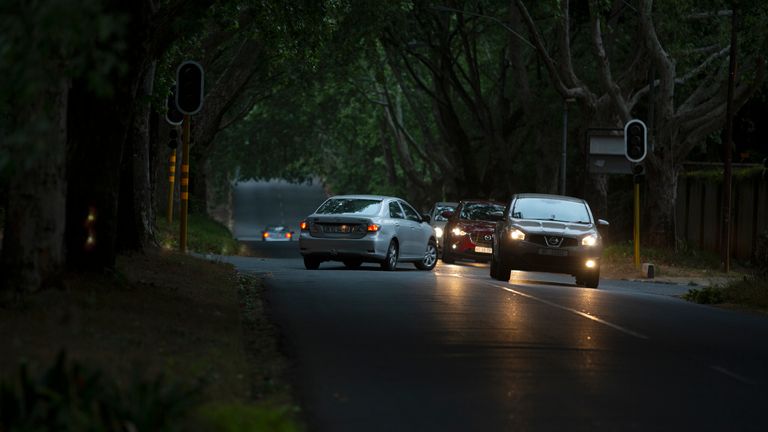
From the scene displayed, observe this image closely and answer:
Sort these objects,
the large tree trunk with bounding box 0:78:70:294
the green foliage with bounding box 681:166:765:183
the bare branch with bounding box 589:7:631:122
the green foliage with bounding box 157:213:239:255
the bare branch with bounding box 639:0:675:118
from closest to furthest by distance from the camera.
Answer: the large tree trunk with bounding box 0:78:70:294 < the green foliage with bounding box 157:213:239:255 < the bare branch with bounding box 639:0:675:118 < the bare branch with bounding box 589:7:631:122 < the green foliage with bounding box 681:166:765:183

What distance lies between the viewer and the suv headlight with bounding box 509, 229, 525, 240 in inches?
990

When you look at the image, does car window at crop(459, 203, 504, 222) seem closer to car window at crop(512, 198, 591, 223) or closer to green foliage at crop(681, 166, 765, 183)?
green foliage at crop(681, 166, 765, 183)

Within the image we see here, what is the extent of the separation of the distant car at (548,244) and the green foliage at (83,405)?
17.7 m

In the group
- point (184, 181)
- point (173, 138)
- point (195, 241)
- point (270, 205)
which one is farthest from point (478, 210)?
point (270, 205)

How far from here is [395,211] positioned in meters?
29.0

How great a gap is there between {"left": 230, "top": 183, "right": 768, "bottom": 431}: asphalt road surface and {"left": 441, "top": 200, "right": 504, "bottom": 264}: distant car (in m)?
15.4

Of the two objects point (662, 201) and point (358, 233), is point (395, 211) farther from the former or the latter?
point (662, 201)

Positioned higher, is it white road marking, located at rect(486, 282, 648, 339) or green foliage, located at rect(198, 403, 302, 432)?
green foliage, located at rect(198, 403, 302, 432)

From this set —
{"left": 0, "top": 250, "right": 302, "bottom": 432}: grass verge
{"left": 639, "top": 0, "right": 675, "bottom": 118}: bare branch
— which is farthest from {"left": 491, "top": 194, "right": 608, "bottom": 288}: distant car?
{"left": 639, "top": 0, "right": 675, "bottom": 118}: bare branch

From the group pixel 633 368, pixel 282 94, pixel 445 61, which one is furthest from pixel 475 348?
pixel 282 94

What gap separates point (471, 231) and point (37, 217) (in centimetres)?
2401

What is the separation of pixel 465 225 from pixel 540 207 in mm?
9794

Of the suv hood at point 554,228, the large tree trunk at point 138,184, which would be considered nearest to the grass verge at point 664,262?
the suv hood at point 554,228

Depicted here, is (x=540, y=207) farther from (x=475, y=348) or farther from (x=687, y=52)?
(x=475, y=348)
